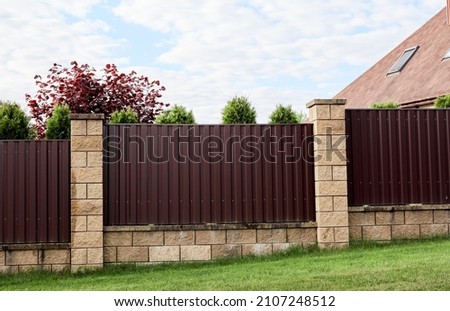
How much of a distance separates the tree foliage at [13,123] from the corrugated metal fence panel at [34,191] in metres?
0.54

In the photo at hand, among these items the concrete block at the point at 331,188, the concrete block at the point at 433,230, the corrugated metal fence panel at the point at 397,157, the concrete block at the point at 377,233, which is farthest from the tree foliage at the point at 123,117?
the concrete block at the point at 433,230

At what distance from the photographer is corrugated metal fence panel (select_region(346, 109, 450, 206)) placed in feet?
35.5

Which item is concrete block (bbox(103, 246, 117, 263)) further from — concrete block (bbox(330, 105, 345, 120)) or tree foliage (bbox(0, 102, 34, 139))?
concrete block (bbox(330, 105, 345, 120))

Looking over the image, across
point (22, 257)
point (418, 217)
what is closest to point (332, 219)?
point (418, 217)

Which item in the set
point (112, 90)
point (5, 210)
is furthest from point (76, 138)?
point (112, 90)

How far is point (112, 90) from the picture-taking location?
19.4m

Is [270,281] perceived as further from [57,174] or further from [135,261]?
[57,174]

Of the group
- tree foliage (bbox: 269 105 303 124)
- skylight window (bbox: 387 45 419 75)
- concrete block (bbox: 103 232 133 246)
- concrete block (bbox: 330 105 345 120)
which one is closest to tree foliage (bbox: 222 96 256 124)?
tree foliage (bbox: 269 105 303 124)

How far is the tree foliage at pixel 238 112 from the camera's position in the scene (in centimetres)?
1127

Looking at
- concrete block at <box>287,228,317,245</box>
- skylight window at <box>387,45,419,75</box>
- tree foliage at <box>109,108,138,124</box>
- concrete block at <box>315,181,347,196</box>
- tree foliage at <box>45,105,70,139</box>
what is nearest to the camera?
concrete block at <box>315,181,347,196</box>

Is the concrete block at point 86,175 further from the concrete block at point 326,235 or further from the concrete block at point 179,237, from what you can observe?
the concrete block at point 326,235

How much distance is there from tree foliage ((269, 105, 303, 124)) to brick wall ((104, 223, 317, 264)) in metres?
2.15

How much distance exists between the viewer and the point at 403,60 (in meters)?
23.3

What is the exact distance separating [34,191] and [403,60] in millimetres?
17209
